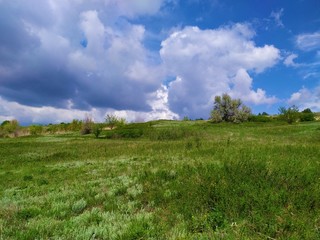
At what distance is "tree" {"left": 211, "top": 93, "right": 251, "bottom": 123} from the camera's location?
299 ft

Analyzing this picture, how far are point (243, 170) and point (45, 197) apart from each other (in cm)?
789

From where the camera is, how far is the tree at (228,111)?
299ft

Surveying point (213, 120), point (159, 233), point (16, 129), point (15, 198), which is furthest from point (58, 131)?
point (159, 233)

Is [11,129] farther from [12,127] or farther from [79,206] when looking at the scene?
[79,206]

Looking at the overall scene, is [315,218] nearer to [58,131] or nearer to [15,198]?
[15,198]

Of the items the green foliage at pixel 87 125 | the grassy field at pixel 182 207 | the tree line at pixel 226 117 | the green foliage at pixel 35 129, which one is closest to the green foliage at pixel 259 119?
the tree line at pixel 226 117

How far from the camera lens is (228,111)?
302 ft

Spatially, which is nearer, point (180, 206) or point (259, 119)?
point (180, 206)

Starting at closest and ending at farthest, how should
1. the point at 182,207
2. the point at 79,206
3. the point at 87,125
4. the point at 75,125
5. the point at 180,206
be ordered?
1. the point at 182,207
2. the point at 180,206
3. the point at 79,206
4. the point at 87,125
5. the point at 75,125

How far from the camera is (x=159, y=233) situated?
6844mm

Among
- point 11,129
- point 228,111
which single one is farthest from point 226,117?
point 11,129

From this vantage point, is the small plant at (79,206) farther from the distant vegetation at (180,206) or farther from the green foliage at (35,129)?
the green foliage at (35,129)

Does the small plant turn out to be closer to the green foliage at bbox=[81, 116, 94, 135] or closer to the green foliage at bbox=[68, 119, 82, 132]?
the green foliage at bbox=[81, 116, 94, 135]

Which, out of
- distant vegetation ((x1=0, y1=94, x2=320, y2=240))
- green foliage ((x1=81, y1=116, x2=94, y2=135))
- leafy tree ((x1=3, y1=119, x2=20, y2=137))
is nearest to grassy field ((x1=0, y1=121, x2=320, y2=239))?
distant vegetation ((x1=0, y1=94, x2=320, y2=240))
